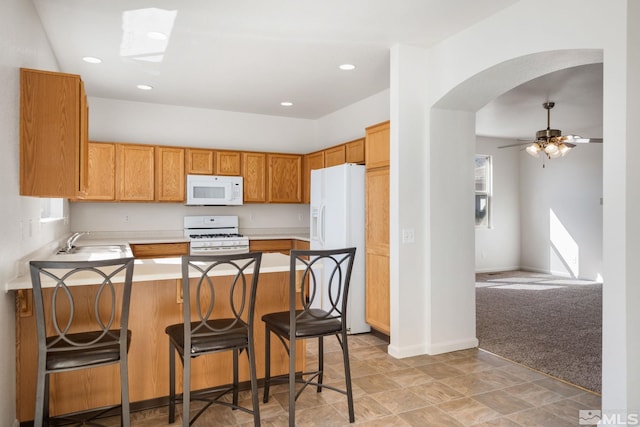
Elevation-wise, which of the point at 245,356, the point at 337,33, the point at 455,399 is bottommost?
the point at 455,399

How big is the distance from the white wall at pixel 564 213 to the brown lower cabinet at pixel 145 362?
670 centimetres

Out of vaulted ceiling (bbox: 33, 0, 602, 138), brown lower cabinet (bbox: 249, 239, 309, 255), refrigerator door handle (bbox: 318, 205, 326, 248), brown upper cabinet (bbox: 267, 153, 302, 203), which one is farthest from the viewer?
brown upper cabinet (bbox: 267, 153, 302, 203)

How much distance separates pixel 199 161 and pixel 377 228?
281cm

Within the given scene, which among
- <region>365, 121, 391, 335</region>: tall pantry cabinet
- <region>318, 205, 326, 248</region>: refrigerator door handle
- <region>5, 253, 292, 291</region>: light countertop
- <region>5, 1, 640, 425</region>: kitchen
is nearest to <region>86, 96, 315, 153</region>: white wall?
<region>5, 1, 640, 425</region>: kitchen

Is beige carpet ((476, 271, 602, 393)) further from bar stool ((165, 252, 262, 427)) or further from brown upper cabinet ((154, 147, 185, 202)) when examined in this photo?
brown upper cabinet ((154, 147, 185, 202))

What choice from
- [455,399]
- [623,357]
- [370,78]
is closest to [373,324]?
[455,399]

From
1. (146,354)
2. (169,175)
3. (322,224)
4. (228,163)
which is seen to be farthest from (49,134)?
(228,163)

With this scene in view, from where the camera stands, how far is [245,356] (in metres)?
3.03

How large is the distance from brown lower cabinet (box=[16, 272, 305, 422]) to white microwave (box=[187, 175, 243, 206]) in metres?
3.00

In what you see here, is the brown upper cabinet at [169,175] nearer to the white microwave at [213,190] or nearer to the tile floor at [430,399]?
the white microwave at [213,190]

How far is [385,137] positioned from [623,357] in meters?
2.59

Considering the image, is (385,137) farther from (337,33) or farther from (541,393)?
(541,393)

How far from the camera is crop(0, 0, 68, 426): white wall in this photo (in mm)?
2219

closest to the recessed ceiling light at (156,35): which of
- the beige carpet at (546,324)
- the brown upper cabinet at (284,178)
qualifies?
the brown upper cabinet at (284,178)
